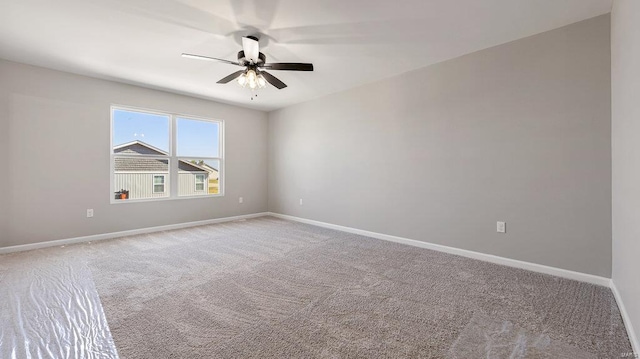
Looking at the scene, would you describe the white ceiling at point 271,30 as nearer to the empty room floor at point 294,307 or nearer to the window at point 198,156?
the window at point 198,156

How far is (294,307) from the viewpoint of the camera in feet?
6.86

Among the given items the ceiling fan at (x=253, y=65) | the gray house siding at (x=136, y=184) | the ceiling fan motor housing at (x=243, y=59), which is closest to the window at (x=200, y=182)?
the gray house siding at (x=136, y=184)

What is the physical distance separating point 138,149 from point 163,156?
40 centimetres

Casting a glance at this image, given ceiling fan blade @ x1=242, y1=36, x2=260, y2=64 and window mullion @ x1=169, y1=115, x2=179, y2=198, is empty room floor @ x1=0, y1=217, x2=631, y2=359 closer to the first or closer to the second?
window mullion @ x1=169, y1=115, x2=179, y2=198

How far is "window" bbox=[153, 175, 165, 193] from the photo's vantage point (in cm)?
475

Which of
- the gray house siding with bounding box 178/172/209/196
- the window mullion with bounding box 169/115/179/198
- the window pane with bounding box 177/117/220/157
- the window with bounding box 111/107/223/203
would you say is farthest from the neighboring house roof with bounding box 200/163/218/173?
the window mullion with bounding box 169/115/179/198

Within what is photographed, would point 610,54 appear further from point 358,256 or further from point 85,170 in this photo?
point 85,170

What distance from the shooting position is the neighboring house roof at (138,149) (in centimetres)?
436

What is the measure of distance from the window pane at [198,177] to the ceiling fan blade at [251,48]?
314 centimetres

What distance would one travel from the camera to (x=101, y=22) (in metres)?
2.53

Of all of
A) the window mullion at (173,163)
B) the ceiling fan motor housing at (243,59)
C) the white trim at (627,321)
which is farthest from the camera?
the window mullion at (173,163)

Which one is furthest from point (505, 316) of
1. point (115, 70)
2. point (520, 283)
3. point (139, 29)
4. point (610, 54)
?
point (115, 70)

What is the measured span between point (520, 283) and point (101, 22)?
15.5 ft

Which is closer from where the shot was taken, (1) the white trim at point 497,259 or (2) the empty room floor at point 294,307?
(2) the empty room floor at point 294,307
